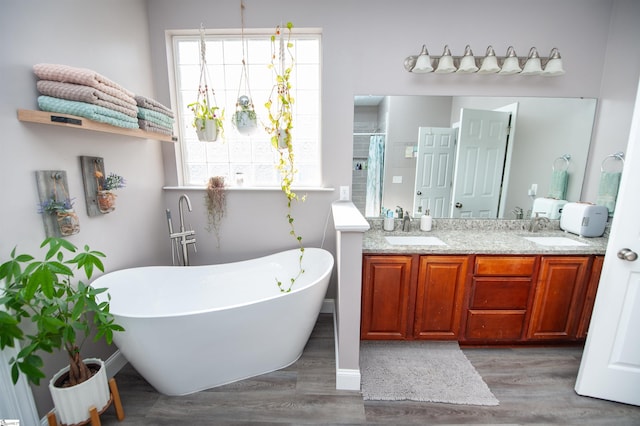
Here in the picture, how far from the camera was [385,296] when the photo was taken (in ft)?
6.14

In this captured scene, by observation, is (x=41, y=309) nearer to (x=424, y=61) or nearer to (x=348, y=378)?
(x=348, y=378)

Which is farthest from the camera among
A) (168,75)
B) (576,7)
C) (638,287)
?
(168,75)

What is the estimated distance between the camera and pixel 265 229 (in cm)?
237

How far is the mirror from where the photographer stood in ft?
7.10

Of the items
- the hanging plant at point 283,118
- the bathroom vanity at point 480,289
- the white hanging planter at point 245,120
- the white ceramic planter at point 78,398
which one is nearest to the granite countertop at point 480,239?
the bathroom vanity at point 480,289

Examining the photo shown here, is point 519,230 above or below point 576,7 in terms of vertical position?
below

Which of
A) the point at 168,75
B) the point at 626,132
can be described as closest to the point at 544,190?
the point at 626,132

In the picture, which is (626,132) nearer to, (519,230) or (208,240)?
(519,230)

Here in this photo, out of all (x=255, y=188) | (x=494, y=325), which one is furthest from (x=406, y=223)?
(x=255, y=188)

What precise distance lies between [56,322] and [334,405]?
1.44 metres

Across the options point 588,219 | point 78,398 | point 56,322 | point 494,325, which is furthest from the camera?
point 588,219

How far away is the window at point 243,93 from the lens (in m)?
2.21

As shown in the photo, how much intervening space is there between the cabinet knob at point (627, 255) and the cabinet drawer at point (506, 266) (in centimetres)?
43

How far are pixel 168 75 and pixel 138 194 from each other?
1031 mm
